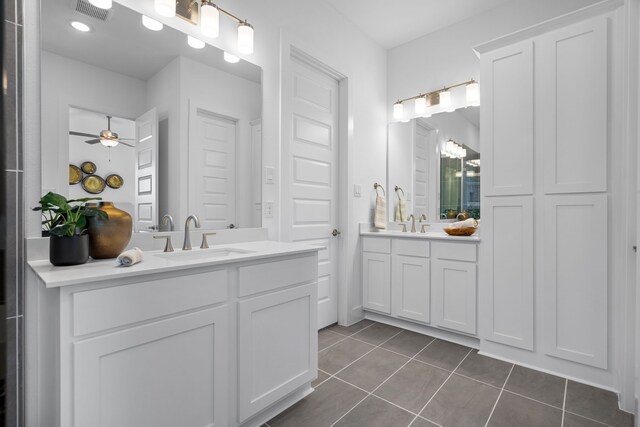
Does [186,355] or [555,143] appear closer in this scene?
[186,355]

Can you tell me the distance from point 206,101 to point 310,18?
1.30 metres

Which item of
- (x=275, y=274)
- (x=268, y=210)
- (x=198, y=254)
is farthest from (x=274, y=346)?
(x=268, y=210)

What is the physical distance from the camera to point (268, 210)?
7.52 feet

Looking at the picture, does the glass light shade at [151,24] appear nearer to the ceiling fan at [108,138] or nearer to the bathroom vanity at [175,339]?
the ceiling fan at [108,138]

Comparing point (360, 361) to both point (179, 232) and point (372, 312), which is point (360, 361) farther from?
point (179, 232)

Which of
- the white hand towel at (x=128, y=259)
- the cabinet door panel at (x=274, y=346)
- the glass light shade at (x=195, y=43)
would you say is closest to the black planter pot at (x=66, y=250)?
the white hand towel at (x=128, y=259)

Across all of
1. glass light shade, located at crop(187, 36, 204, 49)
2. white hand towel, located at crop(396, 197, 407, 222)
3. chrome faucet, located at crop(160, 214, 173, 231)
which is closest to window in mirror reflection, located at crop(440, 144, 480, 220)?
white hand towel, located at crop(396, 197, 407, 222)

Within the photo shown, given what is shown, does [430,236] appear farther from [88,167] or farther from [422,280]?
[88,167]

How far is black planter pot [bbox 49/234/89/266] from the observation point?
3.84 ft

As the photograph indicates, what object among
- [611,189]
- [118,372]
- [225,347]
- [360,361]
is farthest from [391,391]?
[611,189]

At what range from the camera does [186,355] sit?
1.25 meters

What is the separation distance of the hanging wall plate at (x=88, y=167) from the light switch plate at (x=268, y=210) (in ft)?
3.38

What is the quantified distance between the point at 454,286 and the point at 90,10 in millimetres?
2824

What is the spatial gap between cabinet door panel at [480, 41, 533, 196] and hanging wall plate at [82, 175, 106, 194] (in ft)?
7.91
